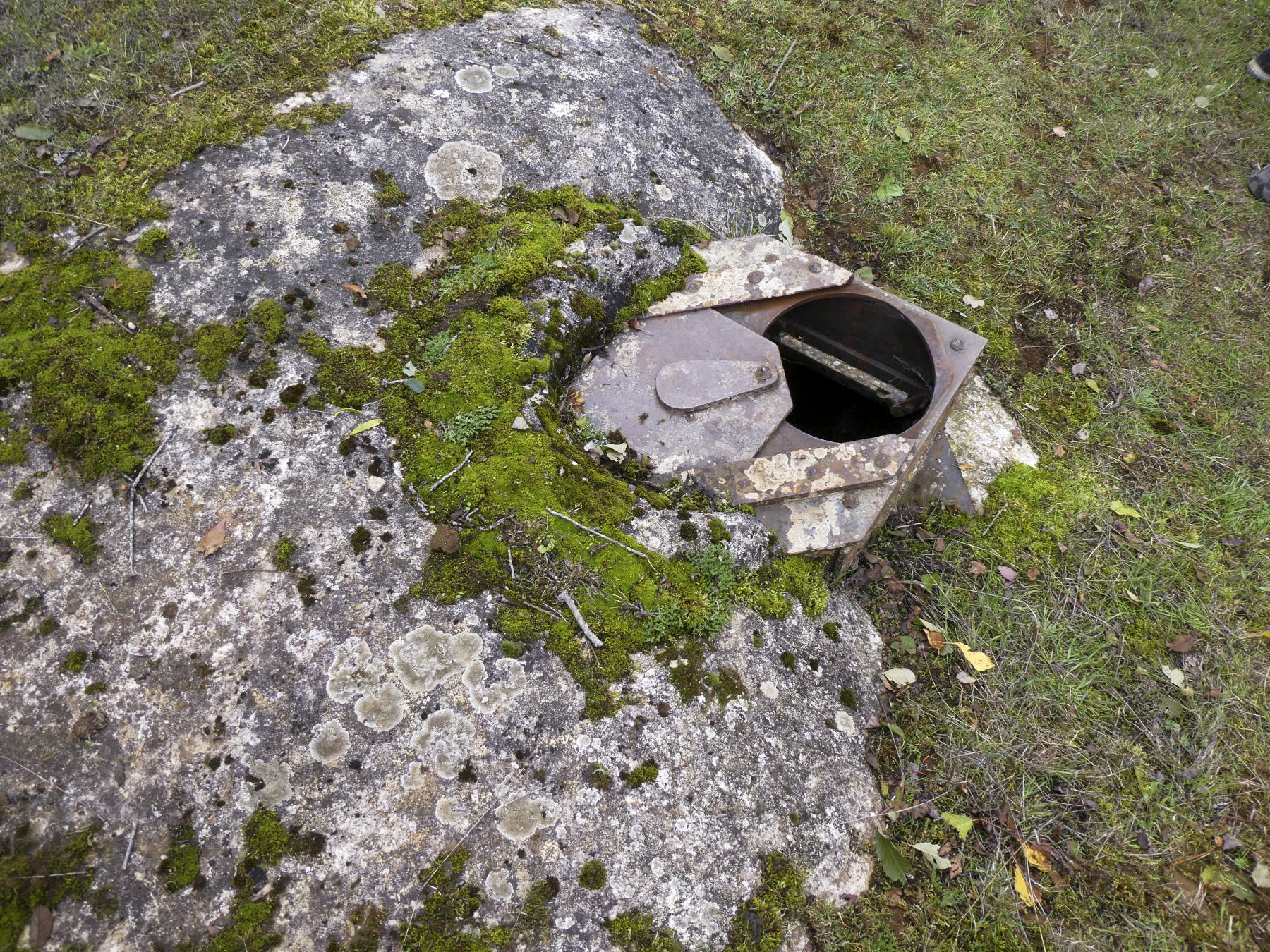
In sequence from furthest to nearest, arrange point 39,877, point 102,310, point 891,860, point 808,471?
1. point 808,471
2. point 102,310
3. point 891,860
4. point 39,877

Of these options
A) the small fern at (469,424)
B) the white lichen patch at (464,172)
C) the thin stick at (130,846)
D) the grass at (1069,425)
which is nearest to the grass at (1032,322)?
the grass at (1069,425)

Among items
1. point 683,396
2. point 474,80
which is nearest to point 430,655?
point 683,396

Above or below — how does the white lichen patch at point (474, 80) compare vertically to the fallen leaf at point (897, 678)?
above

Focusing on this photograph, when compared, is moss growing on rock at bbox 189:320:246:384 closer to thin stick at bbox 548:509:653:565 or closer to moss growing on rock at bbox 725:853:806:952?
thin stick at bbox 548:509:653:565

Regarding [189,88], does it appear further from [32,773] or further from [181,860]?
[181,860]

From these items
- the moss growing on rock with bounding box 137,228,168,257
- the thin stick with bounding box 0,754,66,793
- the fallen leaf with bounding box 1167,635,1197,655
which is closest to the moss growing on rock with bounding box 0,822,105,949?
the thin stick with bounding box 0,754,66,793

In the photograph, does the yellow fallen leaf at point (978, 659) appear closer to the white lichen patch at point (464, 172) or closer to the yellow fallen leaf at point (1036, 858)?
the yellow fallen leaf at point (1036, 858)

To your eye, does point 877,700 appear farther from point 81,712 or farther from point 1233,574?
point 81,712

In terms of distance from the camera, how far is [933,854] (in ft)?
8.96

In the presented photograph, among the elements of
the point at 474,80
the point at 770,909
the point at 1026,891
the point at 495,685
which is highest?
the point at 474,80

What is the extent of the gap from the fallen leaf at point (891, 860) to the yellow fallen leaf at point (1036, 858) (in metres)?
0.52

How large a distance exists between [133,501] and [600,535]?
168cm

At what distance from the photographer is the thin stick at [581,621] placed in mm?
2480

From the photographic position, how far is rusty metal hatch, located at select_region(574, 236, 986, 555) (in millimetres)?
2977
